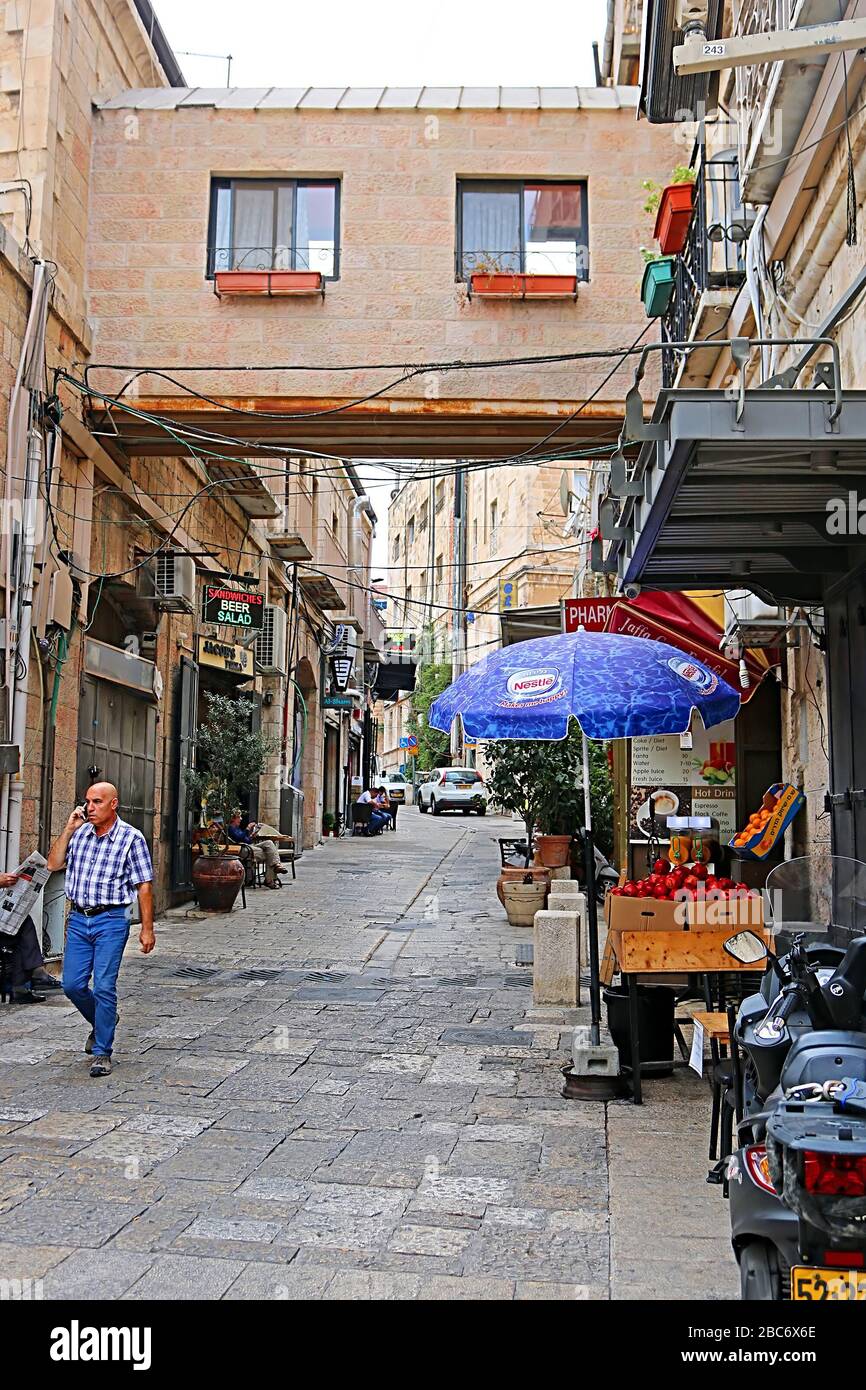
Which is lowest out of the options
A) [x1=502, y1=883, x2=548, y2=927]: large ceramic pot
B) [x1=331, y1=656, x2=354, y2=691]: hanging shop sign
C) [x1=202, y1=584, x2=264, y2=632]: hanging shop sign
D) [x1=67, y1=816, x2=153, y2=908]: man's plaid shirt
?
[x1=502, y1=883, x2=548, y2=927]: large ceramic pot

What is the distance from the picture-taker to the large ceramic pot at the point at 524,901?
1404 cm

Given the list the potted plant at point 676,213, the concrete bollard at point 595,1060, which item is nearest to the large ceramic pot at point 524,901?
the potted plant at point 676,213

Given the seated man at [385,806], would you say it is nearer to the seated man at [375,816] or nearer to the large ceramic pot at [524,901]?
the seated man at [375,816]

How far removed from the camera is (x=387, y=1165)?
5.44 m

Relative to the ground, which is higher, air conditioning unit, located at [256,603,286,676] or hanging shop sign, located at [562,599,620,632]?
air conditioning unit, located at [256,603,286,676]

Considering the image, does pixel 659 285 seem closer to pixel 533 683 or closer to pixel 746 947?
pixel 533 683

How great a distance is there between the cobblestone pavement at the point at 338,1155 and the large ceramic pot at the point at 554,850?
5032 millimetres

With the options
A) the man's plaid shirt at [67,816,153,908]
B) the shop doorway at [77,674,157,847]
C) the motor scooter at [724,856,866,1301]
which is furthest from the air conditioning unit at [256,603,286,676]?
the motor scooter at [724,856,866,1301]

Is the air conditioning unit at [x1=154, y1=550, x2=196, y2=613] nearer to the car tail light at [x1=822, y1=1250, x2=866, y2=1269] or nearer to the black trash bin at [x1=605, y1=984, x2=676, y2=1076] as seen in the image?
the black trash bin at [x1=605, y1=984, x2=676, y2=1076]

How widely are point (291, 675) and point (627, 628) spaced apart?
12.1m

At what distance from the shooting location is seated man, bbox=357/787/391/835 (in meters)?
30.0

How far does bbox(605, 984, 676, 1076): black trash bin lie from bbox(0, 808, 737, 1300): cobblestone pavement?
0.65 feet
